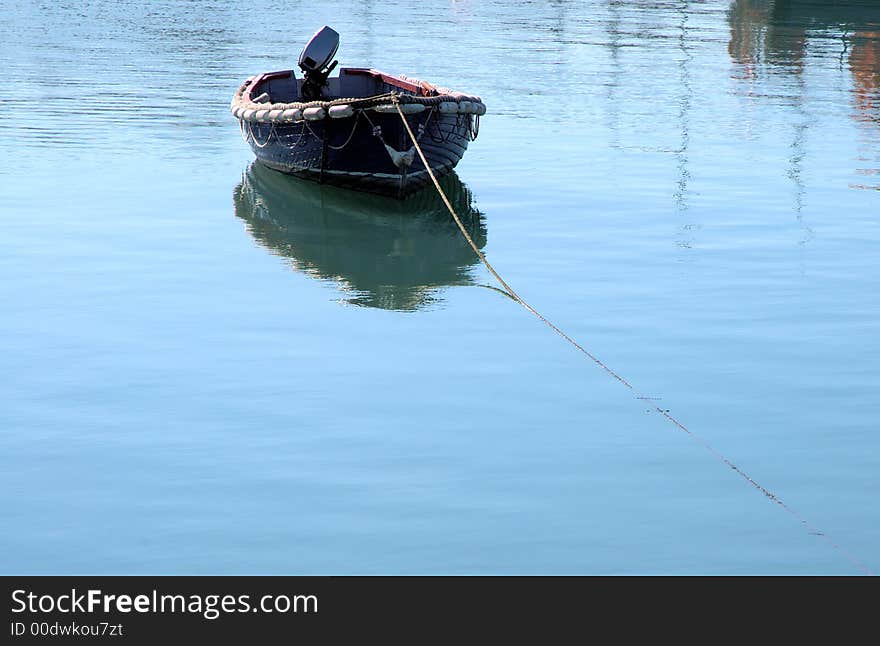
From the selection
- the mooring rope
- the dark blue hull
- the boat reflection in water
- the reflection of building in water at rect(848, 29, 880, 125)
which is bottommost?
the reflection of building in water at rect(848, 29, 880, 125)

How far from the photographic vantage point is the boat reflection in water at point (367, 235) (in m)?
14.1

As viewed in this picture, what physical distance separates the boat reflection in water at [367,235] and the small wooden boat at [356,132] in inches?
12.7

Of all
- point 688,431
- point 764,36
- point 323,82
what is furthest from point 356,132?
point 764,36

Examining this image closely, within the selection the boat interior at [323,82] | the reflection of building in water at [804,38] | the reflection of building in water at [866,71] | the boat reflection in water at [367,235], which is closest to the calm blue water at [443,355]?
the boat reflection in water at [367,235]

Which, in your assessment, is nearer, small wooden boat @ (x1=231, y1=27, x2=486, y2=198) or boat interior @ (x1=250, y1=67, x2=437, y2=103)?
small wooden boat @ (x1=231, y1=27, x2=486, y2=198)

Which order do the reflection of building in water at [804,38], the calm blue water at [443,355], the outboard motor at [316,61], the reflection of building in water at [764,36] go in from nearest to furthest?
1. the calm blue water at [443,355]
2. the outboard motor at [316,61]
3. the reflection of building in water at [804,38]
4. the reflection of building in water at [764,36]

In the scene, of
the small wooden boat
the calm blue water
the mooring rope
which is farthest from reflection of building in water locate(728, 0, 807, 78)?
the mooring rope

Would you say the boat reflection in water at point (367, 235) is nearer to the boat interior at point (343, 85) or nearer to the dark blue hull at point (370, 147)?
the dark blue hull at point (370, 147)

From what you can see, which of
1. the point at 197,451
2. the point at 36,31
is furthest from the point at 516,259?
the point at 36,31

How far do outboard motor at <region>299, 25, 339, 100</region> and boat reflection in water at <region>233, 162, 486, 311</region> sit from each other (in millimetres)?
1450

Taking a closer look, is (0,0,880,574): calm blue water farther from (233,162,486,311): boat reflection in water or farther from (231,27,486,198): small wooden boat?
(231,27,486,198): small wooden boat

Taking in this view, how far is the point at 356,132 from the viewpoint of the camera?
17.6 meters

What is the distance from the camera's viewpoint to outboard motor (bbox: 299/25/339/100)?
20078mm
